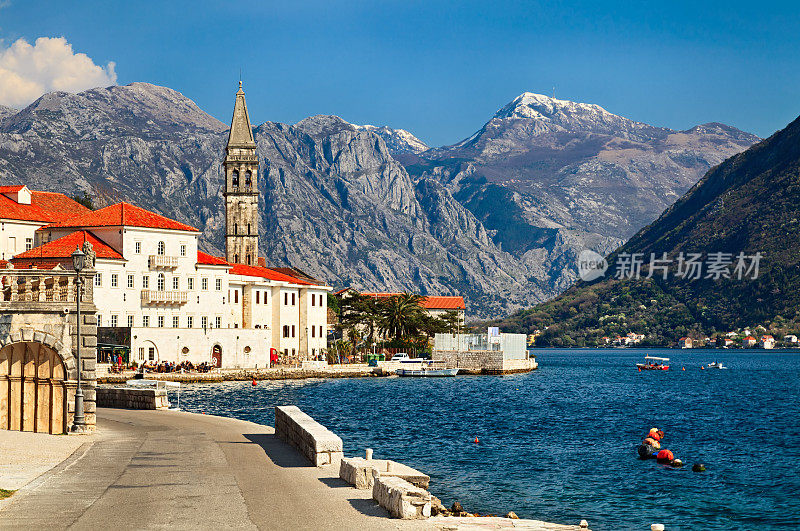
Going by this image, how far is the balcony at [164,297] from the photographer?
101625 millimetres

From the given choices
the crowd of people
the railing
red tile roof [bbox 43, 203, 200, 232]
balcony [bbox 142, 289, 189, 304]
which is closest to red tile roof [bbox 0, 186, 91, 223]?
red tile roof [bbox 43, 203, 200, 232]

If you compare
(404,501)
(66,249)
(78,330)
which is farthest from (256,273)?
(404,501)

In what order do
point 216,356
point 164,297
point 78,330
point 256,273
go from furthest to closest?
point 256,273
point 216,356
point 164,297
point 78,330

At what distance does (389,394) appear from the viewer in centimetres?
8950

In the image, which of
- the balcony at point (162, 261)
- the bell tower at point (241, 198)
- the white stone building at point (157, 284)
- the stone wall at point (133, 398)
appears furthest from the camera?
the bell tower at point (241, 198)

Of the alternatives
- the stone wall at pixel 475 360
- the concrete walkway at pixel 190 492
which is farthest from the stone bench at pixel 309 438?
the stone wall at pixel 475 360

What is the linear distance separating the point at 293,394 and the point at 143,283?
26.4 meters

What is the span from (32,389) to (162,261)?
72.6 m

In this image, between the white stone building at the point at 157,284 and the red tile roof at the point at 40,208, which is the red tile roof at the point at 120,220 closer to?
the white stone building at the point at 157,284

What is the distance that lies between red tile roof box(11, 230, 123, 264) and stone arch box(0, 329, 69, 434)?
2401 inches

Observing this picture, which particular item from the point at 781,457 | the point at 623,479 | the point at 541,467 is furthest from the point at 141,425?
the point at 781,457

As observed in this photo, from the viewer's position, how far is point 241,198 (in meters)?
149

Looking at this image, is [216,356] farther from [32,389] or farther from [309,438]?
[309,438]

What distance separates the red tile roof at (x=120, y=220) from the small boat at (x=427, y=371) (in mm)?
34066
